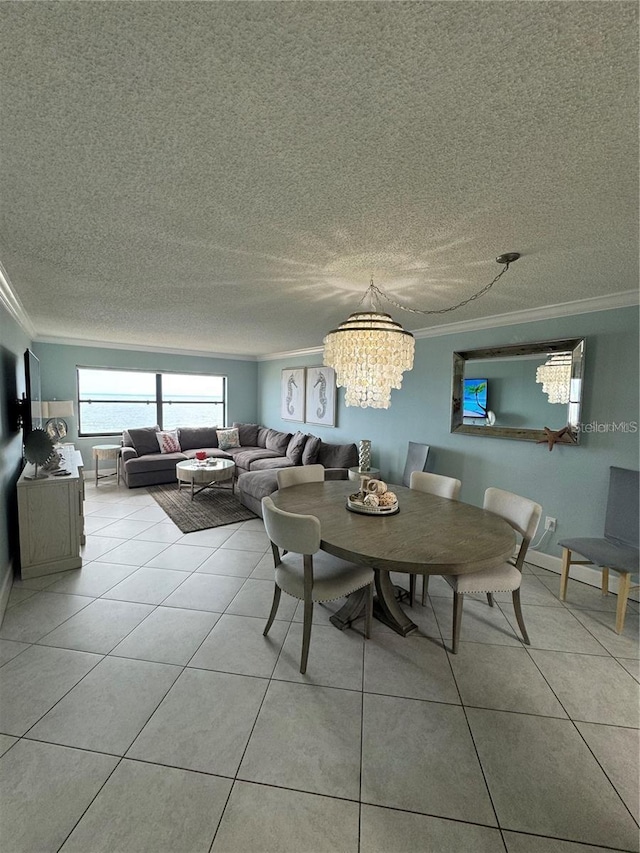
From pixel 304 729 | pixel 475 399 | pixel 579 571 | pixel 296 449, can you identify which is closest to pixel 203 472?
pixel 296 449

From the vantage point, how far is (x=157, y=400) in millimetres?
6758

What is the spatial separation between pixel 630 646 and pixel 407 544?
1.73 m

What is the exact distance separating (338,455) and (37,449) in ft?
10.9

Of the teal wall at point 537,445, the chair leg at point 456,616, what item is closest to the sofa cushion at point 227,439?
the teal wall at point 537,445

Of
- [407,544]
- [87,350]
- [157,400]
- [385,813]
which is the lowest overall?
[385,813]

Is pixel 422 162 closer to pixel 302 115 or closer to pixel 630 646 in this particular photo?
pixel 302 115

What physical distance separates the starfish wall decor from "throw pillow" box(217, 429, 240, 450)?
5.19 m

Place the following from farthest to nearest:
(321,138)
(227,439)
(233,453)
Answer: (227,439), (233,453), (321,138)

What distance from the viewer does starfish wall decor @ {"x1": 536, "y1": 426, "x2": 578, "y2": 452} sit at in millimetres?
3004

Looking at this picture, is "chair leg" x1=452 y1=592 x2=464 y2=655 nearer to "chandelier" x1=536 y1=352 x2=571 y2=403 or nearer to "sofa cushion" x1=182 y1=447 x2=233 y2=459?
"chandelier" x1=536 y1=352 x2=571 y2=403

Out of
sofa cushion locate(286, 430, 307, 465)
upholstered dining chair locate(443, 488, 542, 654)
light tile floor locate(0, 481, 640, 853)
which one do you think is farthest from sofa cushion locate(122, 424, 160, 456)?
upholstered dining chair locate(443, 488, 542, 654)

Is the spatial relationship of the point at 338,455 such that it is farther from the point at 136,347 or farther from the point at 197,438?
the point at 136,347

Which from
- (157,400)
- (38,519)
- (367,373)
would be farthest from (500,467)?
(157,400)

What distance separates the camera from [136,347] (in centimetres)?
624
